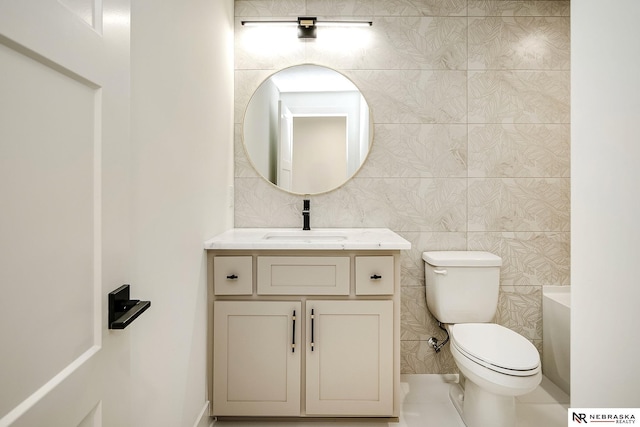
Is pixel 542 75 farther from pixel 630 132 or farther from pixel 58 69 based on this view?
pixel 58 69

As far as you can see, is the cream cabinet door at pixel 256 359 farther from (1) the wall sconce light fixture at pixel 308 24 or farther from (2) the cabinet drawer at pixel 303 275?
(1) the wall sconce light fixture at pixel 308 24

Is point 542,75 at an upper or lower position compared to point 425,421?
upper

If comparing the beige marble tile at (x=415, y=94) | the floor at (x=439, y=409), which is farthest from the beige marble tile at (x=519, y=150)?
the floor at (x=439, y=409)

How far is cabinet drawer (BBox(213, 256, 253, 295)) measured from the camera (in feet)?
5.25

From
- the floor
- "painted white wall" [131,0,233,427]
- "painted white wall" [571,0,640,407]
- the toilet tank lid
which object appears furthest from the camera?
the toilet tank lid

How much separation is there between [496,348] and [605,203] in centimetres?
107

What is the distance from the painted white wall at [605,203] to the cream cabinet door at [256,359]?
3.73 ft

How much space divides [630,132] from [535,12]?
1.99 metres

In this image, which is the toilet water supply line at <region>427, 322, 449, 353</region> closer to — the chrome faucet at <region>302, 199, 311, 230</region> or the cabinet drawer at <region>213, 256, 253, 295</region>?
the chrome faucet at <region>302, 199, 311, 230</region>

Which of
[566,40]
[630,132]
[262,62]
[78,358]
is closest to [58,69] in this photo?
[78,358]

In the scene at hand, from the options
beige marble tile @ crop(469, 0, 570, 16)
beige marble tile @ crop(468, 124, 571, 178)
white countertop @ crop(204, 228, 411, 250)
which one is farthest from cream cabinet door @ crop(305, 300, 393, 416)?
beige marble tile @ crop(469, 0, 570, 16)

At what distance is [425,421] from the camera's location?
1.72 m

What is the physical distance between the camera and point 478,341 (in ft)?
5.27

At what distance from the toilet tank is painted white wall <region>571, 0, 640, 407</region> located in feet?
3.55
